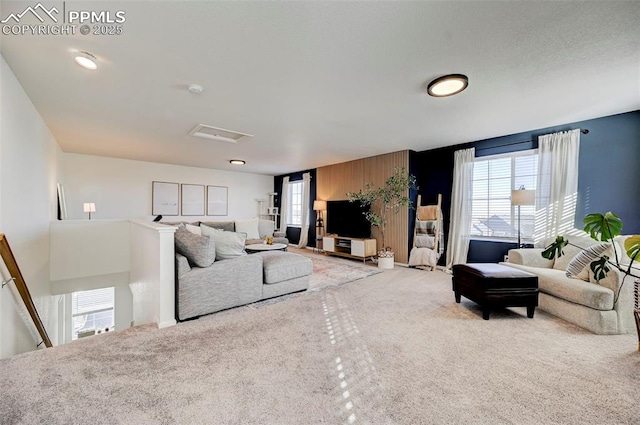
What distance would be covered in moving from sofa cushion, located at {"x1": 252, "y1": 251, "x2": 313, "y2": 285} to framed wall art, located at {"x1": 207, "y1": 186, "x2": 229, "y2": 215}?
5.07 meters

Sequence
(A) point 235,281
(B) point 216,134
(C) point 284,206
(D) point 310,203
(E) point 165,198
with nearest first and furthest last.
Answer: (A) point 235,281, (B) point 216,134, (E) point 165,198, (D) point 310,203, (C) point 284,206

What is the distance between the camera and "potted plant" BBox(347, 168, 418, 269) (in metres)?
5.04

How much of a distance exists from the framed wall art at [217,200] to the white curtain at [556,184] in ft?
25.7

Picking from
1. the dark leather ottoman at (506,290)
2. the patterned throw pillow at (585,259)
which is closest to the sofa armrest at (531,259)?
the patterned throw pillow at (585,259)

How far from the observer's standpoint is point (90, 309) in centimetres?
552

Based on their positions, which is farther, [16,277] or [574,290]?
[574,290]

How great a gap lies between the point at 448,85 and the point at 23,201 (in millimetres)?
4605

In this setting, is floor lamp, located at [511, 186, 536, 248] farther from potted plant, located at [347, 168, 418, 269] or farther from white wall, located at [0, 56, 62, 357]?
white wall, located at [0, 56, 62, 357]

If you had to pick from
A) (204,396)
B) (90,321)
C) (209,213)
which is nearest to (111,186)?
(209,213)

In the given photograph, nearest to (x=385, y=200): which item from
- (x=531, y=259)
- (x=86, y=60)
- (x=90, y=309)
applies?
(x=531, y=259)

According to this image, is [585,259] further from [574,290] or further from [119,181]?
[119,181]

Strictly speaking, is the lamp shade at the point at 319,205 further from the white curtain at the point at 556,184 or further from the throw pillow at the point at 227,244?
the white curtain at the point at 556,184

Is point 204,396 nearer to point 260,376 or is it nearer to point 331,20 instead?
point 260,376

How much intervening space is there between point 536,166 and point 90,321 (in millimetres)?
9884
